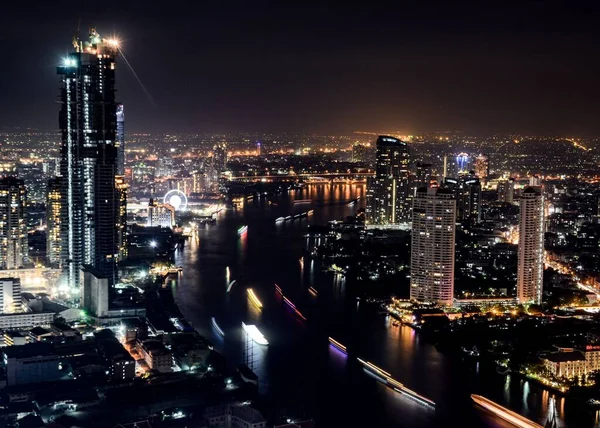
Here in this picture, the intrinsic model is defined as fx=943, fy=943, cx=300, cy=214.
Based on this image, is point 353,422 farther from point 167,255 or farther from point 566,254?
point 566,254

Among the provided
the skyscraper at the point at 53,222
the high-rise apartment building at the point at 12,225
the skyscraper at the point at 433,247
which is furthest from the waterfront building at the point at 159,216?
the skyscraper at the point at 433,247

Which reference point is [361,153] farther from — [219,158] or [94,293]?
[94,293]

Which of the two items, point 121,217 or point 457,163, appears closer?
point 121,217

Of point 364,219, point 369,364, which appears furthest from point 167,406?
point 364,219

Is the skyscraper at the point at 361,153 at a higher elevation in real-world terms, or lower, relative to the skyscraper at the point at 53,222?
higher

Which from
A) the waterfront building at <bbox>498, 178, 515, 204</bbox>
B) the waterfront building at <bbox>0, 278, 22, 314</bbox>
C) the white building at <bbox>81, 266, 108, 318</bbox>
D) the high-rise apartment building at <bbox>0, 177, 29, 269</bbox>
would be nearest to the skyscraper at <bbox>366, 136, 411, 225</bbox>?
the waterfront building at <bbox>498, 178, 515, 204</bbox>

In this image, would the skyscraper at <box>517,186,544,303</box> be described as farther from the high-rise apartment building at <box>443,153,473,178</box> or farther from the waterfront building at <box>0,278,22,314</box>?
the high-rise apartment building at <box>443,153,473,178</box>

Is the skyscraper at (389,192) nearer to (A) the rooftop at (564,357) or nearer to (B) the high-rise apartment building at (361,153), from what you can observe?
(A) the rooftop at (564,357)

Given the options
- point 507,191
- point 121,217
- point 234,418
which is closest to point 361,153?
point 507,191
